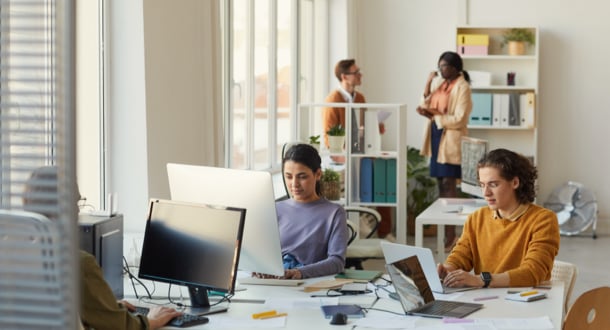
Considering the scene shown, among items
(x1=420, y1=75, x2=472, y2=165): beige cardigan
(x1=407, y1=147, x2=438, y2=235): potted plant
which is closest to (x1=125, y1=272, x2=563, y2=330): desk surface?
(x1=420, y1=75, x2=472, y2=165): beige cardigan

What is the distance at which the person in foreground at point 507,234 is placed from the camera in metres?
3.87

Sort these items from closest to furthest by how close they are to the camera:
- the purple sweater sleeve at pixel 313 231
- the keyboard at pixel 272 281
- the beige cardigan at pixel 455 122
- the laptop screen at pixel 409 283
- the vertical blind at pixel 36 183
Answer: the vertical blind at pixel 36 183 → the laptop screen at pixel 409 283 → the keyboard at pixel 272 281 → the purple sweater sleeve at pixel 313 231 → the beige cardigan at pixel 455 122

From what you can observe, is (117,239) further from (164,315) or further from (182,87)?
(182,87)

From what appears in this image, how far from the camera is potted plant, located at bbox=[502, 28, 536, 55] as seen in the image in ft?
30.9

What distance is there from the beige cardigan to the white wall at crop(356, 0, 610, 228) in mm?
1394

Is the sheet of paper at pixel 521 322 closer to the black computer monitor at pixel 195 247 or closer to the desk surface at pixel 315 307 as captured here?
the desk surface at pixel 315 307

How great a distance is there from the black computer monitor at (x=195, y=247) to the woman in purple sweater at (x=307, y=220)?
0.89 metres

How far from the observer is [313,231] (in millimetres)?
4371

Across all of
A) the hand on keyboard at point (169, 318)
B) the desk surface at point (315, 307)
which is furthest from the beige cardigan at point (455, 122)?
the hand on keyboard at point (169, 318)

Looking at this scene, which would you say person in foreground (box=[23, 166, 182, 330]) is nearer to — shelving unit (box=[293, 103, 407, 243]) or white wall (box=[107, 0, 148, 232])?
white wall (box=[107, 0, 148, 232])

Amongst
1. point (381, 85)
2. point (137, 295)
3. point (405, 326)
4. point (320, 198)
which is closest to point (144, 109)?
point (320, 198)

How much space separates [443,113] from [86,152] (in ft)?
13.5

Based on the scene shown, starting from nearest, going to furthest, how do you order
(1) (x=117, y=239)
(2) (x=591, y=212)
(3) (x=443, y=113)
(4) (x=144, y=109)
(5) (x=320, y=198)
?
(1) (x=117, y=239) → (5) (x=320, y=198) → (4) (x=144, y=109) → (3) (x=443, y=113) → (2) (x=591, y=212)

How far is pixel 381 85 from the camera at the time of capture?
1000cm
